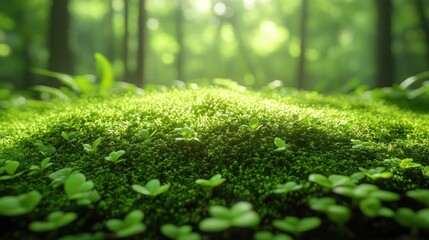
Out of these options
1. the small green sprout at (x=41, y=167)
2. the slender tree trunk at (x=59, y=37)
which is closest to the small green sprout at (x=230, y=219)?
the small green sprout at (x=41, y=167)

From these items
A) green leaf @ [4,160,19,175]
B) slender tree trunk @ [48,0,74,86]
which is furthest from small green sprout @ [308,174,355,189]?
slender tree trunk @ [48,0,74,86]

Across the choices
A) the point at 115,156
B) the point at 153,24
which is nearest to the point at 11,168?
the point at 115,156

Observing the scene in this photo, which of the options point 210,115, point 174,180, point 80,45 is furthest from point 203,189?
point 80,45

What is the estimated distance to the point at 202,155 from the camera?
2254 mm

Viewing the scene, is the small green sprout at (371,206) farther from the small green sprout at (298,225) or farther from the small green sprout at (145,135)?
the small green sprout at (145,135)

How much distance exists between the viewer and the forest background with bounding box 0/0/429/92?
18.0 metres

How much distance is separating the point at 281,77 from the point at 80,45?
17352 millimetres

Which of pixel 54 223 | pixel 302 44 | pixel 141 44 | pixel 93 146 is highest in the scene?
pixel 302 44

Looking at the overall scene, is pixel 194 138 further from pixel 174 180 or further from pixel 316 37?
pixel 316 37

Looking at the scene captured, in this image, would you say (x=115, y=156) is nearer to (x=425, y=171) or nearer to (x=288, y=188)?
(x=288, y=188)

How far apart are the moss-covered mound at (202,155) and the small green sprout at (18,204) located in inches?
6.9

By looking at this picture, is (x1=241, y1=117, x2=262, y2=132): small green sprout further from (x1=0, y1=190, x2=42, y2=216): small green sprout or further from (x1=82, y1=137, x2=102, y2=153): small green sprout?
(x1=0, y1=190, x2=42, y2=216): small green sprout

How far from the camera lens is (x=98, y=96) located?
392 centimetres

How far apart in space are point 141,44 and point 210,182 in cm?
836
